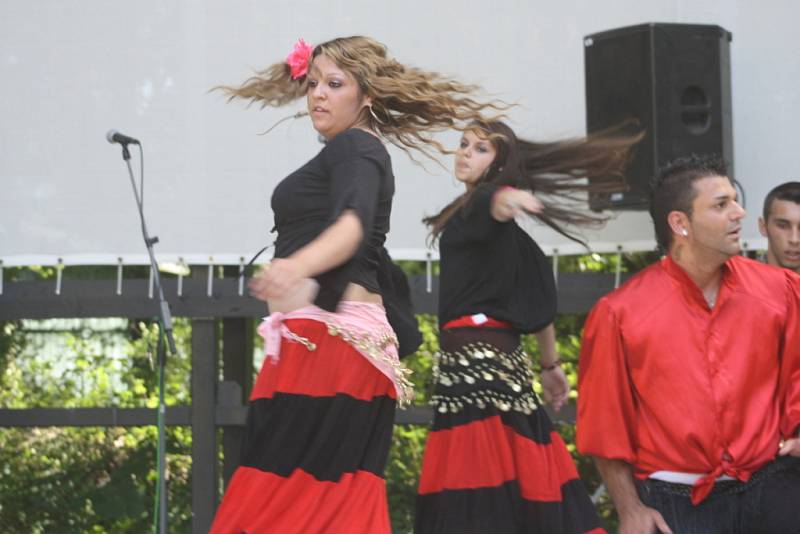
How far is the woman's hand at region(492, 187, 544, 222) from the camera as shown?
3357 mm

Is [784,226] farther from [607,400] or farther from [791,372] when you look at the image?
[607,400]

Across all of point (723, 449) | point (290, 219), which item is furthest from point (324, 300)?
point (723, 449)

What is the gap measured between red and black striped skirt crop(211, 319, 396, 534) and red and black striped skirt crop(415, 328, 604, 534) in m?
1.02

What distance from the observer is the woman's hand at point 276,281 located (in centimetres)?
233

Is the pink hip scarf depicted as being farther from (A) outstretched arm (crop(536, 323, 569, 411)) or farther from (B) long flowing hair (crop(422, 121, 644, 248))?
(A) outstretched arm (crop(536, 323, 569, 411))

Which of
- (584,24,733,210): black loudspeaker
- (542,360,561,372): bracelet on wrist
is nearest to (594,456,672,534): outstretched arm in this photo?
(542,360,561,372): bracelet on wrist

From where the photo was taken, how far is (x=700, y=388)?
3020 millimetres

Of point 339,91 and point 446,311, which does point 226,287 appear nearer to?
point 446,311

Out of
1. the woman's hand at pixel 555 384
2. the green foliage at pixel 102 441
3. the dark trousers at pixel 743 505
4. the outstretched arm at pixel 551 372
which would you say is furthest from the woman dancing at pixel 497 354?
the green foliage at pixel 102 441

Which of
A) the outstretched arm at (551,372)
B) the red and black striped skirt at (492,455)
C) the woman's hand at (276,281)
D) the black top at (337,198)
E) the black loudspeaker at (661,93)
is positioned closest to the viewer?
the woman's hand at (276,281)

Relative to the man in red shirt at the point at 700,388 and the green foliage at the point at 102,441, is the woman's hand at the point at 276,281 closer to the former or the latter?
the man in red shirt at the point at 700,388

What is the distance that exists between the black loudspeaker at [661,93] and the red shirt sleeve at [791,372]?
5.86 ft

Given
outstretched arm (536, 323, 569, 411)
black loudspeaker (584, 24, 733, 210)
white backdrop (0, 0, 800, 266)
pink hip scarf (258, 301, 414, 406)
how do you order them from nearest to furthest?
pink hip scarf (258, 301, 414, 406) → outstretched arm (536, 323, 569, 411) → black loudspeaker (584, 24, 733, 210) → white backdrop (0, 0, 800, 266)

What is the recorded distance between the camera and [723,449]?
2.99 metres
